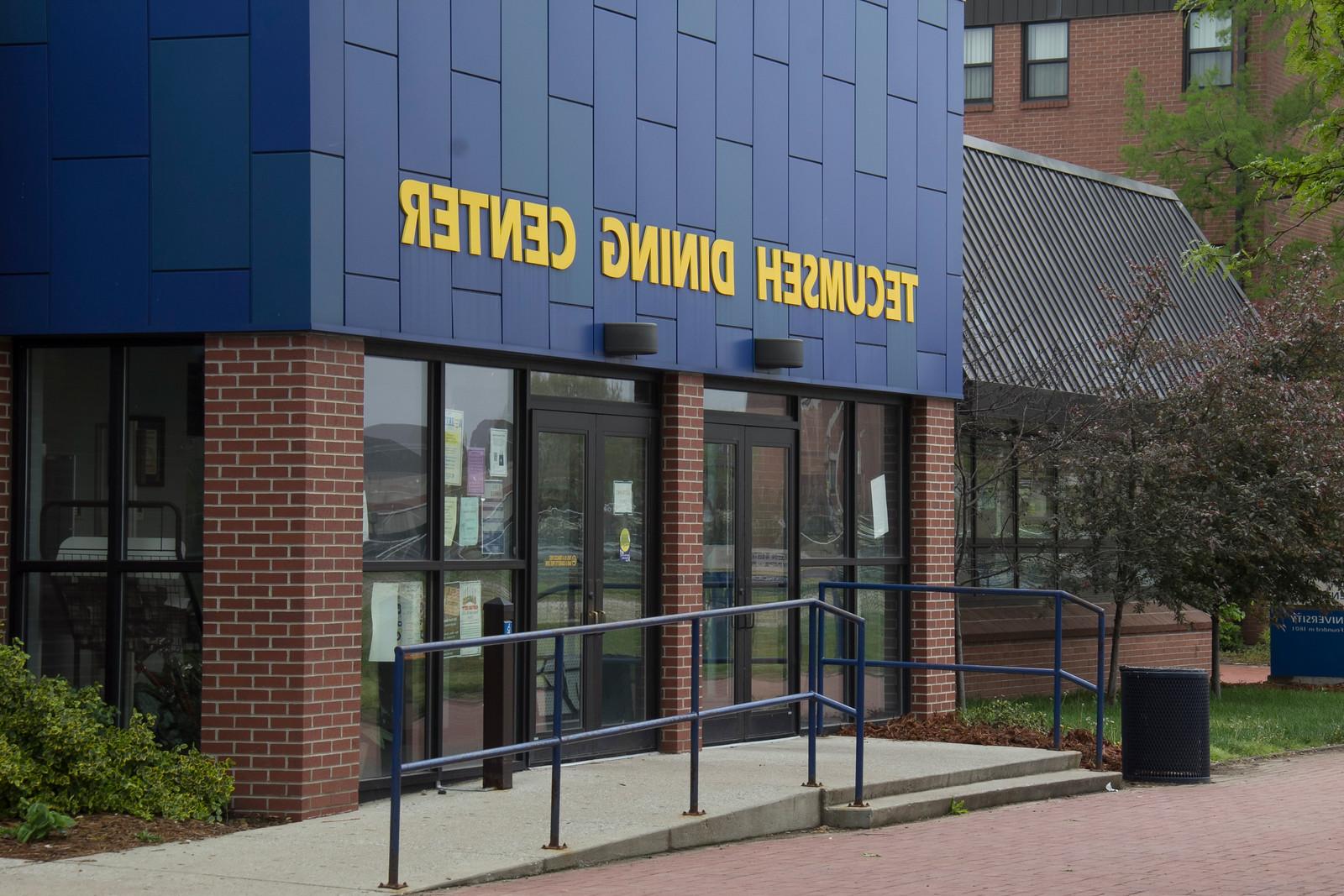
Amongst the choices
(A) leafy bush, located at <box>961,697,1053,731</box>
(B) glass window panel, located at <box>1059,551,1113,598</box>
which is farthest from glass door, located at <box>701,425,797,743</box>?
(B) glass window panel, located at <box>1059,551,1113,598</box>

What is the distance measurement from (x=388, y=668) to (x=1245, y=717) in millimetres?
10264

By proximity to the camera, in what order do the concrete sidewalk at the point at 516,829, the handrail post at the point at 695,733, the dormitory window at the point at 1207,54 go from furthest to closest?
the dormitory window at the point at 1207,54, the handrail post at the point at 695,733, the concrete sidewalk at the point at 516,829

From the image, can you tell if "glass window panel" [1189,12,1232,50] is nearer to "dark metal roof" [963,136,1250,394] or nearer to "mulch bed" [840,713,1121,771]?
"dark metal roof" [963,136,1250,394]

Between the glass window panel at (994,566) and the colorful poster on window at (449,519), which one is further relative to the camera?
the glass window panel at (994,566)

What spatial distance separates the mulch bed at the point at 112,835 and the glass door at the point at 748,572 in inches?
186

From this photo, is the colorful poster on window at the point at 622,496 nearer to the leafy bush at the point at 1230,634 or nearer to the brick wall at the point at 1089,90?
the leafy bush at the point at 1230,634

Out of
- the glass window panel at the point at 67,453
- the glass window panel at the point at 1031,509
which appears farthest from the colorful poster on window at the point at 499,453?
the glass window panel at the point at 1031,509

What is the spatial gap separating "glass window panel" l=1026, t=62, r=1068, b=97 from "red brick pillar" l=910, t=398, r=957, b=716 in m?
19.2

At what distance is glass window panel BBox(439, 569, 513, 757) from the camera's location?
1193 centimetres

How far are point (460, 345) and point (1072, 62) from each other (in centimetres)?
2456

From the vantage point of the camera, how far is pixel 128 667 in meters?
11.2

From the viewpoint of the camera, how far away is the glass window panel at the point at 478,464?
39.3 feet

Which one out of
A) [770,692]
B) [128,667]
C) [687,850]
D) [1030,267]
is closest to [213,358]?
[128,667]

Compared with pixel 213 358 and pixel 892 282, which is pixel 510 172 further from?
pixel 892 282
